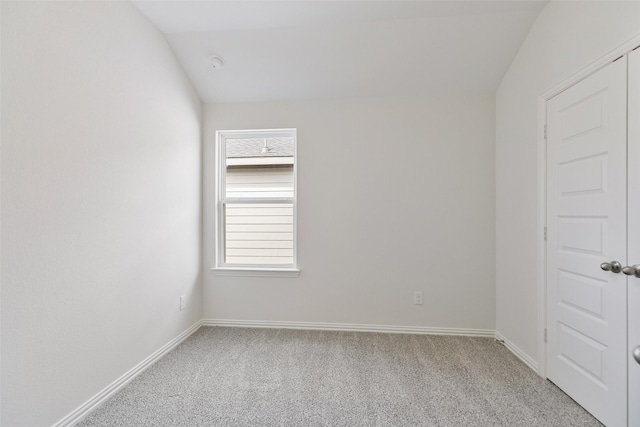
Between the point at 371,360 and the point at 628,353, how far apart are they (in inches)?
58.4

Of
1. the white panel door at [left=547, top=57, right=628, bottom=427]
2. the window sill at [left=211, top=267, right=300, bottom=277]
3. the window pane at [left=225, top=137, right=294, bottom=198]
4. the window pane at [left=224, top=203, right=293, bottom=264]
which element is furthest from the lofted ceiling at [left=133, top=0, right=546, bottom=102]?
the window sill at [left=211, top=267, right=300, bottom=277]

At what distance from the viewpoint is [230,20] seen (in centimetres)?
225

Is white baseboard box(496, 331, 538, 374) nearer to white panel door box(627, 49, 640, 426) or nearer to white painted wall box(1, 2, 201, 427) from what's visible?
white panel door box(627, 49, 640, 426)

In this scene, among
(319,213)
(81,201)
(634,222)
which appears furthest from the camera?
(319,213)

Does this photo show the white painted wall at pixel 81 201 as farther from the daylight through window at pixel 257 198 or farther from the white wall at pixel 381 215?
the white wall at pixel 381 215

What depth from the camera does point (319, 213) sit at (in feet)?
9.41

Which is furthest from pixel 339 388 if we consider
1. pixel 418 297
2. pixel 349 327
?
pixel 418 297

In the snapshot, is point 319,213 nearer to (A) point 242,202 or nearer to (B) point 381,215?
(B) point 381,215

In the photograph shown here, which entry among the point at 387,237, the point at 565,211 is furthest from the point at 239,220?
the point at 565,211

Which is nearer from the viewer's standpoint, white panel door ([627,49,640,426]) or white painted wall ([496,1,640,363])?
white panel door ([627,49,640,426])

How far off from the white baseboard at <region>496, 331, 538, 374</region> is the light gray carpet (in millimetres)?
44

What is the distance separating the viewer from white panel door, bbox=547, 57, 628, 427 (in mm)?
1481

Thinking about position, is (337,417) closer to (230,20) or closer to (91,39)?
(91,39)

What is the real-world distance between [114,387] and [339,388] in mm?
1455
